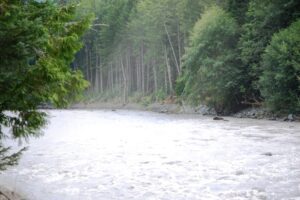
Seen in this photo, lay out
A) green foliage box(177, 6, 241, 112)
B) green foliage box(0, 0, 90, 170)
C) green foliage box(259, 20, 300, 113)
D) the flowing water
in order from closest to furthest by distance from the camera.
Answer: green foliage box(0, 0, 90, 170)
the flowing water
green foliage box(259, 20, 300, 113)
green foliage box(177, 6, 241, 112)

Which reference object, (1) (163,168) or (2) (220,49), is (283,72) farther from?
(1) (163,168)

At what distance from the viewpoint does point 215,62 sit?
38250 millimetres

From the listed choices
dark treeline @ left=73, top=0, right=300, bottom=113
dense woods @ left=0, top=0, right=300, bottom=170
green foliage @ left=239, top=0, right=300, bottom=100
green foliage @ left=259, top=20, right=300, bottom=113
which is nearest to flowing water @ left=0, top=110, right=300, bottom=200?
dense woods @ left=0, top=0, right=300, bottom=170

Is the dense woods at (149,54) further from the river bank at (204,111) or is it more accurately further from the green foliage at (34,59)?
the river bank at (204,111)

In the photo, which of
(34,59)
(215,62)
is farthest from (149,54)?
(34,59)

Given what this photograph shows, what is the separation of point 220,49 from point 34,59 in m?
34.5

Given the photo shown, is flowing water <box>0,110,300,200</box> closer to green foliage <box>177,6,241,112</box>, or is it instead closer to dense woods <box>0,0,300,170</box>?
dense woods <box>0,0,300,170</box>

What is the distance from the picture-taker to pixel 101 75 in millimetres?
86312

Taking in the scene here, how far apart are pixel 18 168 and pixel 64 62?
308 inches

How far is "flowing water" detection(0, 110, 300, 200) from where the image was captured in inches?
391

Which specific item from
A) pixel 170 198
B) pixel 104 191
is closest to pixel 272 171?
pixel 170 198

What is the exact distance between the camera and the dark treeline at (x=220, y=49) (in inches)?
1224

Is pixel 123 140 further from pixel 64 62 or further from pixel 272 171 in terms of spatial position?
pixel 64 62

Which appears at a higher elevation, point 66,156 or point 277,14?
point 277,14
